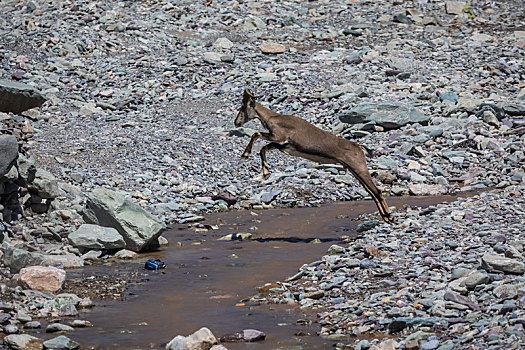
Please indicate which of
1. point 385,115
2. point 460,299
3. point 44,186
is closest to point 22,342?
point 460,299

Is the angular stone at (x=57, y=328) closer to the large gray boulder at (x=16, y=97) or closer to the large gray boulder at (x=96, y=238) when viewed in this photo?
the large gray boulder at (x=96, y=238)

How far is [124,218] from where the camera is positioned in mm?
10914

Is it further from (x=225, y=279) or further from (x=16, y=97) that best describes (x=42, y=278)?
(x=16, y=97)

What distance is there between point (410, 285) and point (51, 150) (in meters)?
10.2

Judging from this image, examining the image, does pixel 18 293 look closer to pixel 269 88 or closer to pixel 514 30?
pixel 269 88

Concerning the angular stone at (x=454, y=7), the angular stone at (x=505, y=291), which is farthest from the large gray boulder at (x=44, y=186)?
the angular stone at (x=454, y=7)

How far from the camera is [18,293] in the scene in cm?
838

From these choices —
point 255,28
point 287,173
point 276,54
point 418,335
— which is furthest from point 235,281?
point 255,28

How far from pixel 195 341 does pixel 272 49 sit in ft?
60.5

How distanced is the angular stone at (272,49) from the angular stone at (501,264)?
57.3 ft

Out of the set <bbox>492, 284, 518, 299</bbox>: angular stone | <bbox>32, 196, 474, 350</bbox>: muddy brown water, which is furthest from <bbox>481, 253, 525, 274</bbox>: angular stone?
<bbox>32, 196, 474, 350</bbox>: muddy brown water

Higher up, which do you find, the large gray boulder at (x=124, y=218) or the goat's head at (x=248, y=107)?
the goat's head at (x=248, y=107)

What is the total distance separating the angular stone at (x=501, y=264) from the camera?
7.23 m

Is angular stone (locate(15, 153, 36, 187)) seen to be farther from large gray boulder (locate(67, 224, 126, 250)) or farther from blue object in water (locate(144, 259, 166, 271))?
blue object in water (locate(144, 259, 166, 271))
